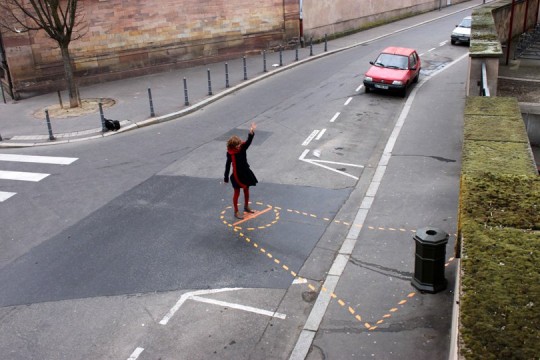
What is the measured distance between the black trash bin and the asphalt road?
0.27 metres

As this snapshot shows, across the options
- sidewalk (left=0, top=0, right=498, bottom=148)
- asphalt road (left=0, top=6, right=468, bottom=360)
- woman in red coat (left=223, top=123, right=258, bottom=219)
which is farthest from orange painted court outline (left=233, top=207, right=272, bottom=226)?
sidewalk (left=0, top=0, right=498, bottom=148)

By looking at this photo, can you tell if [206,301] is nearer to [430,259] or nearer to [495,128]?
[430,259]

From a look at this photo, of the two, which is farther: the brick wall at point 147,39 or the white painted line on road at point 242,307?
the brick wall at point 147,39

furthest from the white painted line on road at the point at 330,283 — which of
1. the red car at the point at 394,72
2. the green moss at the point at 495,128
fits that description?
the red car at the point at 394,72

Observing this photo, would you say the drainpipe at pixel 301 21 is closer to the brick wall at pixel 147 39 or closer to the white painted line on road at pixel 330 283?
the brick wall at pixel 147 39

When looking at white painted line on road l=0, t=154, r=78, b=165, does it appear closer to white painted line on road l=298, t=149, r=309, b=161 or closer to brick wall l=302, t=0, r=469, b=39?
A: white painted line on road l=298, t=149, r=309, b=161

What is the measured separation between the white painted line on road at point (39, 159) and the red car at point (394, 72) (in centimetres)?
1192

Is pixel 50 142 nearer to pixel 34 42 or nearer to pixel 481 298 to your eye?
pixel 34 42

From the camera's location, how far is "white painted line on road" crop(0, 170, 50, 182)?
47.3 ft

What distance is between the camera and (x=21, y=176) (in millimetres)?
14641

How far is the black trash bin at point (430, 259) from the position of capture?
8398mm

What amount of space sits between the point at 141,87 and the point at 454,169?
49.9ft

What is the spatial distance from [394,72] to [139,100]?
1037 centimetres

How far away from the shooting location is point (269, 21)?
3142 cm
